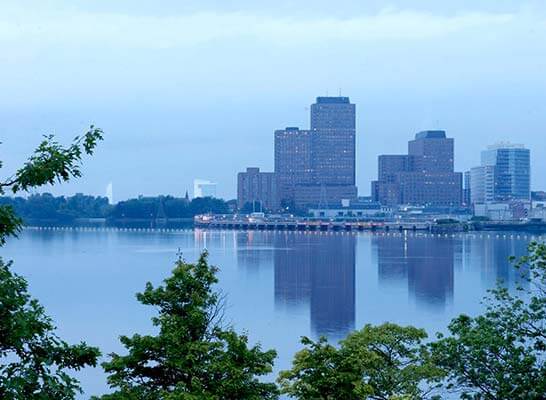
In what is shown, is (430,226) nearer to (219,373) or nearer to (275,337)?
(275,337)

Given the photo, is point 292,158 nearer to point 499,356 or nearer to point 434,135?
point 434,135

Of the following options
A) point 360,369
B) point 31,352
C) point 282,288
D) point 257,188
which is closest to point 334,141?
point 257,188

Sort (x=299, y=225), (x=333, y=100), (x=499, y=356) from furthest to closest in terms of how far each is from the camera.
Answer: (x=333, y=100), (x=299, y=225), (x=499, y=356)

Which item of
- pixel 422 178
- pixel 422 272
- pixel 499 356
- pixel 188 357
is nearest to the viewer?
pixel 188 357

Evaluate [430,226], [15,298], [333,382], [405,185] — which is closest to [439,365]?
[333,382]

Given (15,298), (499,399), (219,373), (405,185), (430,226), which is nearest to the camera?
(15,298)

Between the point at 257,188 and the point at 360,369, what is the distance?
139663 millimetres

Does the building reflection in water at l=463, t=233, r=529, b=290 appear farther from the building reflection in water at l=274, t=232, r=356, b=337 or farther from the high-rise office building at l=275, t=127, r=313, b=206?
the high-rise office building at l=275, t=127, r=313, b=206

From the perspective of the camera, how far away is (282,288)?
31578 mm

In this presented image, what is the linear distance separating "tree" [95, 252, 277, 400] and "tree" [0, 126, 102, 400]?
1661 mm

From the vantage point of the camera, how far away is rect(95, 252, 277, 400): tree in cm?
559

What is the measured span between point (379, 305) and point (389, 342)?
19203 mm

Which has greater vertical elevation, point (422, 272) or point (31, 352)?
point (31, 352)

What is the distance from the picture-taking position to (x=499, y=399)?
727cm
